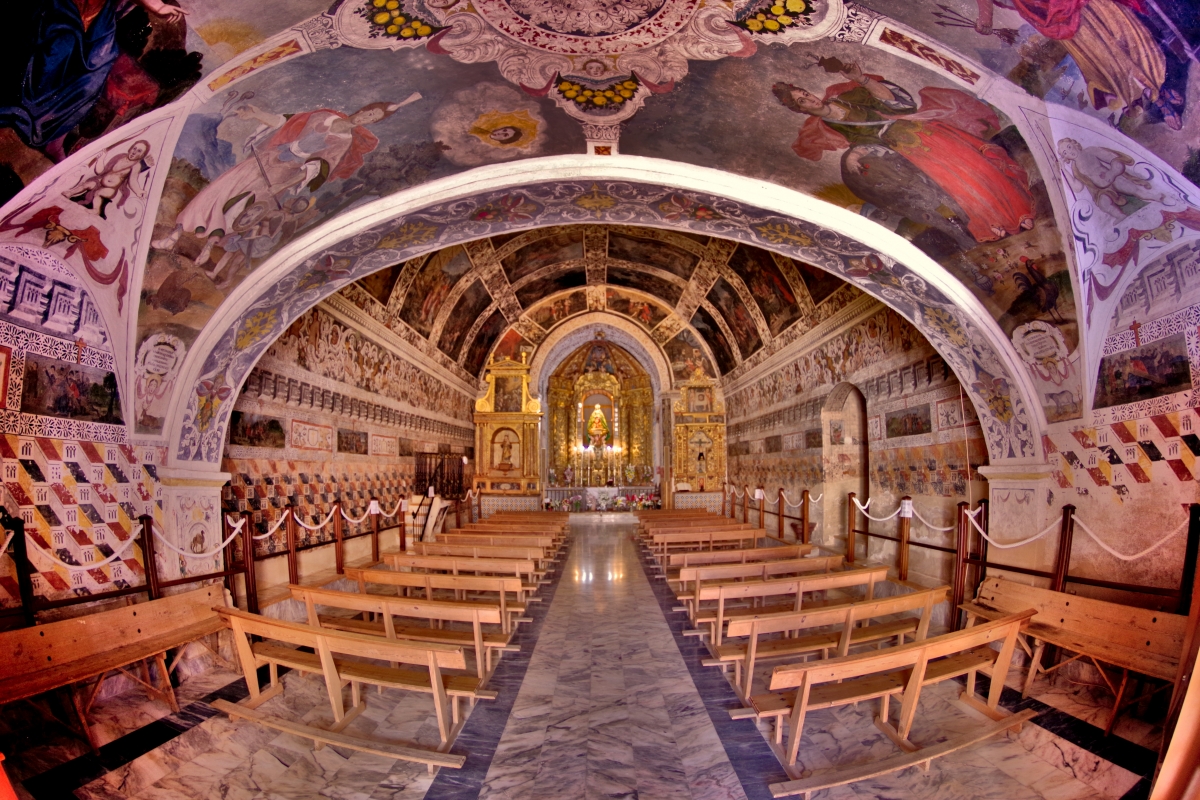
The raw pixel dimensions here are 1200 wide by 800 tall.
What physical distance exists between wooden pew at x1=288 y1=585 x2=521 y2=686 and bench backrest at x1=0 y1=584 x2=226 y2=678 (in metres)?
1.07

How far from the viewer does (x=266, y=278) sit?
23.6 feet

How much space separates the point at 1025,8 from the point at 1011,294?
3347 millimetres

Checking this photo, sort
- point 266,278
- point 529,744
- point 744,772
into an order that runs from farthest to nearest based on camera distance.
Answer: point 266,278, point 529,744, point 744,772

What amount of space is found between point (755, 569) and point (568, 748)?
12.1 ft

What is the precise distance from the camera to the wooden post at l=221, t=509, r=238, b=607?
754cm

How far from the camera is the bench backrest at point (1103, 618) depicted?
4.85 metres

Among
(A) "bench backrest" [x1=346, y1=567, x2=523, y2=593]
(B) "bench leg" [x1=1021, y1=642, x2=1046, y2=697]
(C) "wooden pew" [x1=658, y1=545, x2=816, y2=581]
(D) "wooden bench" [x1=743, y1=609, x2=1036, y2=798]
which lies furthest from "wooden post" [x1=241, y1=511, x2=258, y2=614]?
(B) "bench leg" [x1=1021, y1=642, x2=1046, y2=697]

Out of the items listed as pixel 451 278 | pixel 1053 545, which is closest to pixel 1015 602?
pixel 1053 545

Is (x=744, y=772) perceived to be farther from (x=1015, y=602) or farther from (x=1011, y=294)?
(x=1011, y=294)

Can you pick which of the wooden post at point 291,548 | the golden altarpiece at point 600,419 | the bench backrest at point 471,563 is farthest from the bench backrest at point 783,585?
the golden altarpiece at point 600,419

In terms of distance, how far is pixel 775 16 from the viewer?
192 inches

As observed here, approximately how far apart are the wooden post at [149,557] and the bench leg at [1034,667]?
8.69 metres

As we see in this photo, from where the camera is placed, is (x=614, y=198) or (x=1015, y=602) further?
(x=614, y=198)

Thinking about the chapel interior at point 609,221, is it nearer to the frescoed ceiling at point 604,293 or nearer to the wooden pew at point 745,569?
the wooden pew at point 745,569
